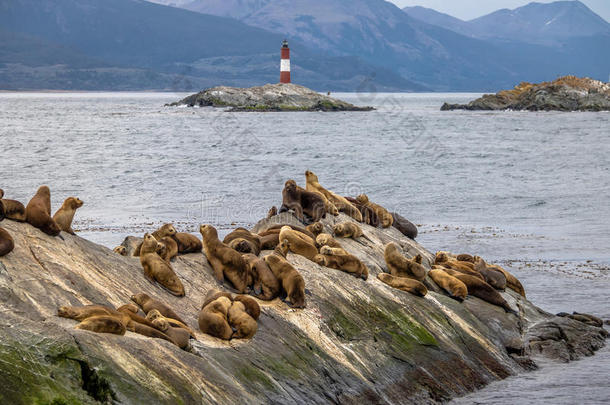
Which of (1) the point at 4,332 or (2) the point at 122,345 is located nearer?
(1) the point at 4,332

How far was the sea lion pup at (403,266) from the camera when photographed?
14211 mm

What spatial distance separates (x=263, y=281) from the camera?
38.6ft

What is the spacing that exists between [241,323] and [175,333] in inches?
48.0

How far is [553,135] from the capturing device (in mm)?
84938

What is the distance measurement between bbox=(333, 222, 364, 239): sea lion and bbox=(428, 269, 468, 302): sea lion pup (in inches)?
65.2

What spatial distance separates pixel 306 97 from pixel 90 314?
130 meters

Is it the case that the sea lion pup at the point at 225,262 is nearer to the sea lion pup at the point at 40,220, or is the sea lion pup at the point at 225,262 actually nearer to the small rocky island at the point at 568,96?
the sea lion pup at the point at 40,220

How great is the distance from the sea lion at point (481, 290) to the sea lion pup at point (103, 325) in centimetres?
790

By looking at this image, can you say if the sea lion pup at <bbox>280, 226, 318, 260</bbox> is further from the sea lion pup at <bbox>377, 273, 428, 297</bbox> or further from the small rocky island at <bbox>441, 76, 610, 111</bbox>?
the small rocky island at <bbox>441, 76, 610, 111</bbox>

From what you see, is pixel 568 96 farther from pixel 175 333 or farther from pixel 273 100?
pixel 175 333

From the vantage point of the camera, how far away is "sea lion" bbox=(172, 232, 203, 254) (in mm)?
12617

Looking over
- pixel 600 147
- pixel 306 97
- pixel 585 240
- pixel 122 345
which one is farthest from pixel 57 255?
pixel 306 97

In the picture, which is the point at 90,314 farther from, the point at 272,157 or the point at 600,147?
the point at 600,147

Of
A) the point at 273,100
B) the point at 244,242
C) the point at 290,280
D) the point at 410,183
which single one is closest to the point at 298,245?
the point at 244,242
